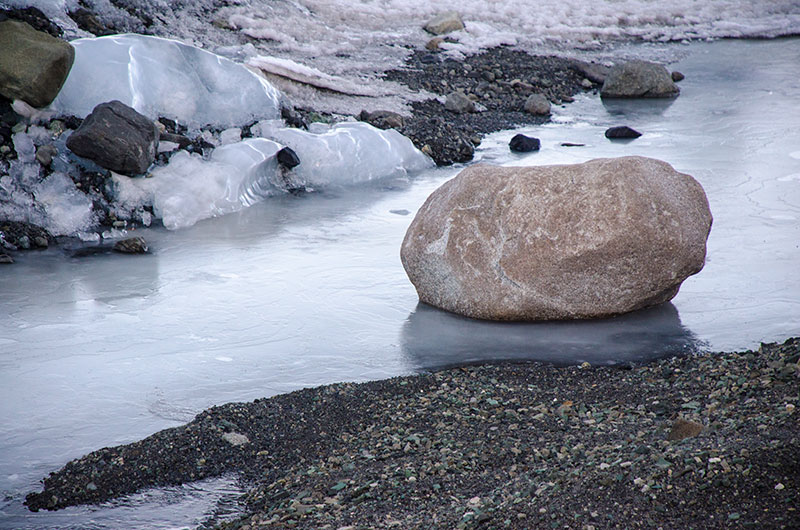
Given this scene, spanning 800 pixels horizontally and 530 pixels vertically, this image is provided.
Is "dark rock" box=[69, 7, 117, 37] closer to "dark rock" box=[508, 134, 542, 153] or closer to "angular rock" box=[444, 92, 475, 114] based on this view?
"angular rock" box=[444, 92, 475, 114]

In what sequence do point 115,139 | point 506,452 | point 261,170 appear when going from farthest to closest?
point 261,170 < point 115,139 < point 506,452

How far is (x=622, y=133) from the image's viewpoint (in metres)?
10.3

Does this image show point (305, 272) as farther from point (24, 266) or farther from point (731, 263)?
point (731, 263)

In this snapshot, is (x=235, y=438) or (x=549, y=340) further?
(x=549, y=340)

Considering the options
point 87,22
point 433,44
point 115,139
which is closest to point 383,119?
point 87,22

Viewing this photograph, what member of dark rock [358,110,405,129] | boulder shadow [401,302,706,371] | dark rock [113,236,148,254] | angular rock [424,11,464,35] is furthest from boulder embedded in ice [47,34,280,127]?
angular rock [424,11,464,35]

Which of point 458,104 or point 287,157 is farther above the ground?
point 458,104

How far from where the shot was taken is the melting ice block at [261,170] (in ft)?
24.2

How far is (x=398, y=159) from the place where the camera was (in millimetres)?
9047

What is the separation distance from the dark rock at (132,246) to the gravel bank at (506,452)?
291cm

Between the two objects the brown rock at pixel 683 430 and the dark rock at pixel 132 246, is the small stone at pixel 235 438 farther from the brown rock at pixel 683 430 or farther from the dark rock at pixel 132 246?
the dark rock at pixel 132 246

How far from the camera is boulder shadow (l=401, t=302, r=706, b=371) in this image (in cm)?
451

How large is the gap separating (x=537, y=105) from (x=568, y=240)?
7441 millimetres

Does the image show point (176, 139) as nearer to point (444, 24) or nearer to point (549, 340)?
point (549, 340)
